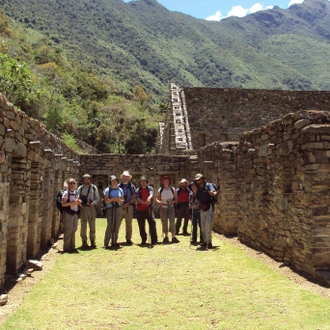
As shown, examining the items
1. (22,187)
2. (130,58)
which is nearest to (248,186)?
(22,187)

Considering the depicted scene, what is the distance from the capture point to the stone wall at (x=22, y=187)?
19.7 ft

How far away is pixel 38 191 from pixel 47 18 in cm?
8440

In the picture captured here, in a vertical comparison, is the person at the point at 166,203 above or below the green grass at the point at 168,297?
above

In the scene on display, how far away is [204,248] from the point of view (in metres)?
9.55

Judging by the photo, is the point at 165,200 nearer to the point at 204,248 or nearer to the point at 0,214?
the point at 204,248

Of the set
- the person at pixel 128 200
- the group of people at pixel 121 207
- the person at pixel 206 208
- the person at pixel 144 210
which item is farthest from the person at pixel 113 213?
the person at pixel 206 208

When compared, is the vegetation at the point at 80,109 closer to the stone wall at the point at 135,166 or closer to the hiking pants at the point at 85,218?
the stone wall at the point at 135,166

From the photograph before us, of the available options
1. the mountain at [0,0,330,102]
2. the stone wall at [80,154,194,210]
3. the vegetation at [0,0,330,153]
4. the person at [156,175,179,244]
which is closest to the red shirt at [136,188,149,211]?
the person at [156,175,179,244]

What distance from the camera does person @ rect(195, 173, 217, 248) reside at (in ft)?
31.5

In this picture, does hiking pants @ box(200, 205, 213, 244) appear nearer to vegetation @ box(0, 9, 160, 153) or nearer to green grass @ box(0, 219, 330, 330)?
green grass @ box(0, 219, 330, 330)

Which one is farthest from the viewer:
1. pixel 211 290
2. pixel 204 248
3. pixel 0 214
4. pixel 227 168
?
pixel 227 168

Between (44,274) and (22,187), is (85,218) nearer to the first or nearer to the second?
(44,274)

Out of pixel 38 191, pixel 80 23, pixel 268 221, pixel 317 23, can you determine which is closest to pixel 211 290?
pixel 268 221

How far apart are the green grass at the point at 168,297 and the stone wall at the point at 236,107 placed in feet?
46.9
